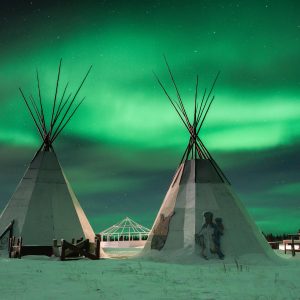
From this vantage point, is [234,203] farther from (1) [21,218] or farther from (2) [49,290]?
(2) [49,290]

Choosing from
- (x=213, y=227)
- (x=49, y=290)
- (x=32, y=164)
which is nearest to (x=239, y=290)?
(x=49, y=290)

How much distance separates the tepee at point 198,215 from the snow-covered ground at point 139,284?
3.15 metres

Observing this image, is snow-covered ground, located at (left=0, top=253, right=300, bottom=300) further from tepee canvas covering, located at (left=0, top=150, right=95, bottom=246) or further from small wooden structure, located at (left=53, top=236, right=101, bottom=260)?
tepee canvas covering, located at (left=0, top=150, right=95, bottom=246)

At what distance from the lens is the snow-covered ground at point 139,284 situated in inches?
272

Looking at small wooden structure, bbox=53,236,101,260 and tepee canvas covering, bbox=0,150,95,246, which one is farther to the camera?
tepee canvas covering, bbox=0,150,95,246

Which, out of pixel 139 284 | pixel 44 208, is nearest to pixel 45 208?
pixel 44 208

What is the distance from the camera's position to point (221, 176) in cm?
1588

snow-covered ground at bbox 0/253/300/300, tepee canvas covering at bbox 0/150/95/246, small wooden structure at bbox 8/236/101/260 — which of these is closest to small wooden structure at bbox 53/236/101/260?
small wooden structure at bbox 8/236/101/260

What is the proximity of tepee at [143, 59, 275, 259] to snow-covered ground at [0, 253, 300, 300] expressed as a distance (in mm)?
3148

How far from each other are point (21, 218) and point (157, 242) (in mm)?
5252

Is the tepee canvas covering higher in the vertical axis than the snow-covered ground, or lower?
higher

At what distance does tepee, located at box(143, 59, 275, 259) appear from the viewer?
14211 millimetres

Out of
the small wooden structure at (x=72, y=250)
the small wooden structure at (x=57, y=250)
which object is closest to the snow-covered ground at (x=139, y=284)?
the small wooden structure at (x=72, y=250)

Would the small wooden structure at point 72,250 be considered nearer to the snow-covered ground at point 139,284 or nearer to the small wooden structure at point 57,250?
the small wooden structure at point 57,250
